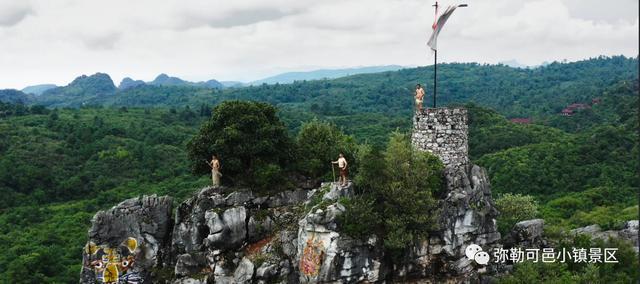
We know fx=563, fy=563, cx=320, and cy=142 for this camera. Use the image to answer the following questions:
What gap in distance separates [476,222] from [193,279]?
15291 millimetres

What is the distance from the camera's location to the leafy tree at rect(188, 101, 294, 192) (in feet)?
105

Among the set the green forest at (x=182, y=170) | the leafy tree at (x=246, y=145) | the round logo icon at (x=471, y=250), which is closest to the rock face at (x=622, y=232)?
the green forest at (x=182, y=170)

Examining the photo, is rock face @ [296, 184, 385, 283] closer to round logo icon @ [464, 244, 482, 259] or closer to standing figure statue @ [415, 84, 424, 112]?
round logo icon @ [464, 244, 482, 259]

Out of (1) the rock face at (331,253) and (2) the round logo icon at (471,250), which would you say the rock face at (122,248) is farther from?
(2) the round logo icon at (471,250)

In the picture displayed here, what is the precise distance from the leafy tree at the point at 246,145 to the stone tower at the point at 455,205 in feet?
26.5

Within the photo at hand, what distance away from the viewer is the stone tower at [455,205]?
97.0 ft

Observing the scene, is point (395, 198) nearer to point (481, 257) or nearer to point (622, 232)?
point (481, 257)

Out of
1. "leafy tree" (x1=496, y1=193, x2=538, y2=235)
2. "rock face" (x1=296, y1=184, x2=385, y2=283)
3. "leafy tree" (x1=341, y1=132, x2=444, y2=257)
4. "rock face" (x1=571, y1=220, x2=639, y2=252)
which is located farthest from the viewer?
"rock face" (x1=571, y1=220, x2=639, y2=252)

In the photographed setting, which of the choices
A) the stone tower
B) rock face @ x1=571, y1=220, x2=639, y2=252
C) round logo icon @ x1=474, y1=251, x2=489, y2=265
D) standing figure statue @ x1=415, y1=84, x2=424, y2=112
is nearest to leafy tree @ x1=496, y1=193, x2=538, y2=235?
rock face @ x1=571, y1=220, x2=639, y2=252

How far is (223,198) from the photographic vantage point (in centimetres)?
3095

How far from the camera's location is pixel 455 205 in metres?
29.7

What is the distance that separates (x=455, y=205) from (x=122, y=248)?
728 inches

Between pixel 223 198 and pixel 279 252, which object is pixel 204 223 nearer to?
pixel 223 198

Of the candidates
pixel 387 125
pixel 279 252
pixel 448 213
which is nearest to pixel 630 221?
pixel 448 213
